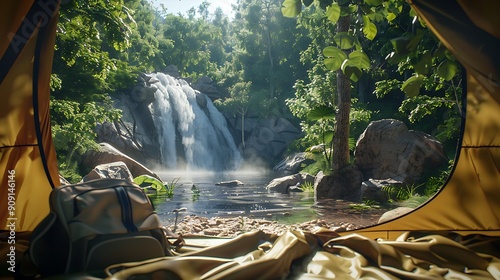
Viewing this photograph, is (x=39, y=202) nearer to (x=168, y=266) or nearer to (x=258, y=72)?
(x=168, y=266)

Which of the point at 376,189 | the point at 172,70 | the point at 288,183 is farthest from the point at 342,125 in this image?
the point at 172,70

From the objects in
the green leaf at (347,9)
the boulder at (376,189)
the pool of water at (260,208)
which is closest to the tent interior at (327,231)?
the green leaf at (347,9)

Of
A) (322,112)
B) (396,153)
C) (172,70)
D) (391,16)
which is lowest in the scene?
(396,153)

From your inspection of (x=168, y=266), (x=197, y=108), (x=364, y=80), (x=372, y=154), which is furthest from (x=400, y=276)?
(x=197, y=108)

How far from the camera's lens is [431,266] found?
6.66 ft

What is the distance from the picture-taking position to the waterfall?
20.6m

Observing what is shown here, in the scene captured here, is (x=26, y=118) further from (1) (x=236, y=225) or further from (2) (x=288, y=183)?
(2) (x=288, y=183)

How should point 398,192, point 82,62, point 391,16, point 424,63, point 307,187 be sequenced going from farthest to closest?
1. point 307,187
2. point 398,192
3. point 82,62
4. point 391,16
5. point 424,63

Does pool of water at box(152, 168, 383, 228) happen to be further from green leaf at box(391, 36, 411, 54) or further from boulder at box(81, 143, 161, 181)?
green leaf at box(391, 36, 411, 54)

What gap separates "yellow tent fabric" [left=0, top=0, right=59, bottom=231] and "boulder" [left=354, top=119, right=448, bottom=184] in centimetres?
760

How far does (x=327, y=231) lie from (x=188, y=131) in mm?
19810

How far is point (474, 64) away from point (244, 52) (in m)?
28.3

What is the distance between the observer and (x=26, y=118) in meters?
2.73

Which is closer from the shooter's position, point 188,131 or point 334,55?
point 334,55
